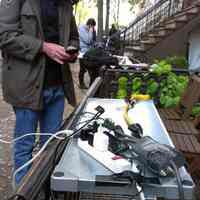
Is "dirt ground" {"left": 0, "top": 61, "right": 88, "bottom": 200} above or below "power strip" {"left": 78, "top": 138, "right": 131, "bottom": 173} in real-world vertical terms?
below

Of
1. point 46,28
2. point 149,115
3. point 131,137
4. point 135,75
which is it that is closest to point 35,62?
point 46,28

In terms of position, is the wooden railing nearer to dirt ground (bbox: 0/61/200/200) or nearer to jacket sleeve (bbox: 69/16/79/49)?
dirt ground (bbox: 0/61/200/200)

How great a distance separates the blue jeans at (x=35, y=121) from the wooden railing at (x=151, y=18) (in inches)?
470

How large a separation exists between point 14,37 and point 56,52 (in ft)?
0.94

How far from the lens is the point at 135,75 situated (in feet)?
16.5

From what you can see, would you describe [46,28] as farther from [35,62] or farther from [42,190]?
[42,190]

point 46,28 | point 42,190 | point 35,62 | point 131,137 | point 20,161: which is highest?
point 46,28

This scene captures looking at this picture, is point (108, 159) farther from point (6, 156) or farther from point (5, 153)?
point (5, 153)

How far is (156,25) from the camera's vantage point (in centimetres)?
1480

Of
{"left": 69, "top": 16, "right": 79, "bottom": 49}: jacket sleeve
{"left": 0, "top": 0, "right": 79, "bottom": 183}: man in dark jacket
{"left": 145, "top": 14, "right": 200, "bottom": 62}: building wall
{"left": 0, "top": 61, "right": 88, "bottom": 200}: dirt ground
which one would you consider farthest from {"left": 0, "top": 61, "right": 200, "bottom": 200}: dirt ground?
{"left": 145, "top": 14, "right": 200, "bottom": 62}: building wall

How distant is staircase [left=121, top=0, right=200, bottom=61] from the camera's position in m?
11.9

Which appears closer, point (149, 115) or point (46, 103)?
point (149, 115)

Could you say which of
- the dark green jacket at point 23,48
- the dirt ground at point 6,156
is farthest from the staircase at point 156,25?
the dark green jacket at point 23,48

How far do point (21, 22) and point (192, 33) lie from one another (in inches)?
401
